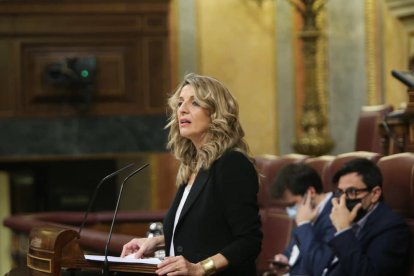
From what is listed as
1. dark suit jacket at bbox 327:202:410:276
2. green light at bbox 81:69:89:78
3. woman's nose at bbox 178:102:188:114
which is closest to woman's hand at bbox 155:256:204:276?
woman's nose at bbox 178:102:188:114

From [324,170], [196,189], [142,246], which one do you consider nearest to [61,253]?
[142,246]

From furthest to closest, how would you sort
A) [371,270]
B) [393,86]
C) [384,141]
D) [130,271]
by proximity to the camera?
[393,86], [384,141], [371,270], [130,271]

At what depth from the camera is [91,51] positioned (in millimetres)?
7469

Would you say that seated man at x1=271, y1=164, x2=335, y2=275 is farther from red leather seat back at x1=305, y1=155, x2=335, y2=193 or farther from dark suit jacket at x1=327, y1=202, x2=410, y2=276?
dark suit jacket at x1=327, y1=202, x2=410, y2=276

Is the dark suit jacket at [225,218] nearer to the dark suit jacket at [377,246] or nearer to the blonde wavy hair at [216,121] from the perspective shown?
the blonde wavy hair at [216,121]

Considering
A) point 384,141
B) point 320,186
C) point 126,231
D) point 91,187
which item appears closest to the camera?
point 320,186

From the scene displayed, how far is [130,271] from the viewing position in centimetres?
233

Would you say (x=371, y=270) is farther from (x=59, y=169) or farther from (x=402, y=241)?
(x=59, y=169)

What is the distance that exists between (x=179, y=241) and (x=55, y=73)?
16.6 feet

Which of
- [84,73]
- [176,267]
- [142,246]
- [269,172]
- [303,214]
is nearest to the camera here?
[176,267]

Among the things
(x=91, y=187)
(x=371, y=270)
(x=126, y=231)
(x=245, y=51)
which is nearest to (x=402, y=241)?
(x=371, y=270)

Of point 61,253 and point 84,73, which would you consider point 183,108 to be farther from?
point 84,73

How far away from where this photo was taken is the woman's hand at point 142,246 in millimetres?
2582

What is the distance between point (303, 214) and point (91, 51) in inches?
156
